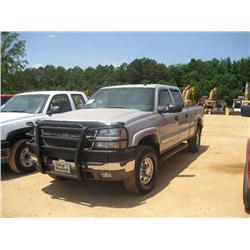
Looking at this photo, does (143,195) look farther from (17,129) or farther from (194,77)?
(194,77)

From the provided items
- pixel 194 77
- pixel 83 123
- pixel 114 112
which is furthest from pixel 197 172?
pixel 194 77

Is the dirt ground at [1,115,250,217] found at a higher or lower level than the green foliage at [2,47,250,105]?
lower

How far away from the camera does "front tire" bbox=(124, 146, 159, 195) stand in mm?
4602

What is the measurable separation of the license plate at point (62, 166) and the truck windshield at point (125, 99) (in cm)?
161

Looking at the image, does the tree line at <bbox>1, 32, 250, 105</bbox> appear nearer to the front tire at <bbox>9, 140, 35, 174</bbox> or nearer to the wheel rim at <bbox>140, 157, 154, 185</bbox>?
the front tire at <bbox>9, 140, 35, 174</bbox>

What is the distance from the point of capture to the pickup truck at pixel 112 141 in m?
4.26

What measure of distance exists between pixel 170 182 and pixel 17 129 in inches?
122

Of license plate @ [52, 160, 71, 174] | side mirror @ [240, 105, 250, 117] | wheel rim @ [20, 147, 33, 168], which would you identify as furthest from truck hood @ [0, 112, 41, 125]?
side mirror @ [240, 105, 250, 117]

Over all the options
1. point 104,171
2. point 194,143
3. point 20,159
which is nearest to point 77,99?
point 20,159

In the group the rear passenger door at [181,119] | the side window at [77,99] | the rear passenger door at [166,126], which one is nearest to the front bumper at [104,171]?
the rear passenger door at [166,126]

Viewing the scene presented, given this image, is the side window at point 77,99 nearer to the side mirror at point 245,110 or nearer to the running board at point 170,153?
the running board at point 170,153

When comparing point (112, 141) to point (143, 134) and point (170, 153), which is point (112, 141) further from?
point (170, 153)

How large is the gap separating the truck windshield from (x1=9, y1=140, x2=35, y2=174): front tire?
1.50 meters

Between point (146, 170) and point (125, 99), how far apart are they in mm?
1470
